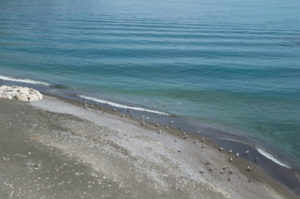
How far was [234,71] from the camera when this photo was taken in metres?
65.8

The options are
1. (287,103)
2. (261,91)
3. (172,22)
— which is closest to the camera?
(287,103)

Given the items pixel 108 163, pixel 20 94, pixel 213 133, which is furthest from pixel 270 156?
pixel 20 94

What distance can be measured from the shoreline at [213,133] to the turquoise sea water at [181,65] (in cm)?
229

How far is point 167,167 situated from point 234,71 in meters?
41.0

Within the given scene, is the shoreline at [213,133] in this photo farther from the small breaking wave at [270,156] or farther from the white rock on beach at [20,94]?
the white rock on beach at [20,94]

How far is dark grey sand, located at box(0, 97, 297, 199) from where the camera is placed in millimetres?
25469

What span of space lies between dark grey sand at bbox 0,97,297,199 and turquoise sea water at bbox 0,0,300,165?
9.17 meters

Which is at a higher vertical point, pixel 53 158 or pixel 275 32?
pixel 275 32

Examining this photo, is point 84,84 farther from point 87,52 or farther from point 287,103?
point 287,103

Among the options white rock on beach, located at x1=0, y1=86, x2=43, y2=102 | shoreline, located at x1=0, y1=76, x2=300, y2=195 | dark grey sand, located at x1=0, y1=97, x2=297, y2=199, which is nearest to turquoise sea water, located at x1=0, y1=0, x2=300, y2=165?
shoreline, located at x1=0, y1=76, x2=300, y2=195

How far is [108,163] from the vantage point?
2888cm

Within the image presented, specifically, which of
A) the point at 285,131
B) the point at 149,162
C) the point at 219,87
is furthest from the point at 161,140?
the point at 219,87

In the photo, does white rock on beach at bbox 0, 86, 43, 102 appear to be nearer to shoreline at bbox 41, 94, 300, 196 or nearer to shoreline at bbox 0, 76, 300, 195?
shoreline at bbox 41, 94, 300, 196

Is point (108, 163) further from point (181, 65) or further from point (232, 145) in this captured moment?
point (181, 65)
